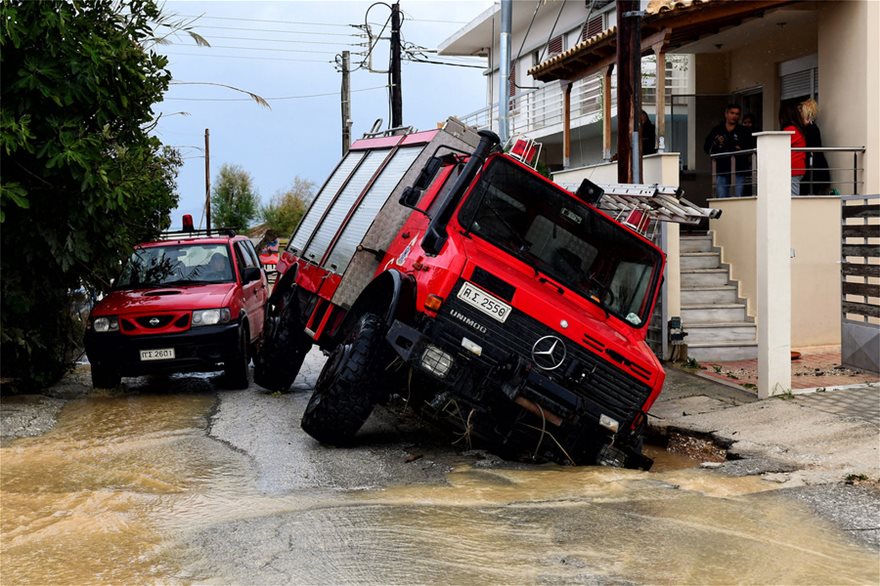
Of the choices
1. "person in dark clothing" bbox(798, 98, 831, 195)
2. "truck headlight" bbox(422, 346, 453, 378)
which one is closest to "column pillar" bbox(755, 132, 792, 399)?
"person in dark clothing" bbox(798, 98, 831, 195)

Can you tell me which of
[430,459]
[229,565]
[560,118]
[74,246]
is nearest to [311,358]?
[74,246]

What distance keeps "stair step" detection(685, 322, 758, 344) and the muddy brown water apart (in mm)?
5927

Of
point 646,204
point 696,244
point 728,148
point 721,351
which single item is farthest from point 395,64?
point 646,204

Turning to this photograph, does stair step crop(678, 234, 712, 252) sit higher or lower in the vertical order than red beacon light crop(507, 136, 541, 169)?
lower

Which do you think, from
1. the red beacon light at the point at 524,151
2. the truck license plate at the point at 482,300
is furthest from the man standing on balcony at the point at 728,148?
the truck license plate at the point at 482,300

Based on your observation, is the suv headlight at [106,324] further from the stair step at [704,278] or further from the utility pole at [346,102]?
the utility pole at [346,102]

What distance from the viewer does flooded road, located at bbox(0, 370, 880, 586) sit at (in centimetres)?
525

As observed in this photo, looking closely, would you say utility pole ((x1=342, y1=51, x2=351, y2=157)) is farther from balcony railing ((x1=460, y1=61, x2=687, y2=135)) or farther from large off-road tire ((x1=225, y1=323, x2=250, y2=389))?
large off-road tire ((x1=225, y1=323, x2=250, y2=389))

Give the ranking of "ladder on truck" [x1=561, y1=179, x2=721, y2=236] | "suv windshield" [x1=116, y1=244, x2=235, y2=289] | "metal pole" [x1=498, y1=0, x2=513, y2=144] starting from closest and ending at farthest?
"ladder on truck" [x1=561, y1=179, x2=721, y2=236]
"suv windshield" [x1=116, y1=244, x2=235, y2=289]
"metal pole" [x1=498, y1=0, x2=513, y2=144]

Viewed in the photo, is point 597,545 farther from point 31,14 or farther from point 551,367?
point 31,14

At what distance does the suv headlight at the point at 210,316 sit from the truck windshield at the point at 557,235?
4.54m

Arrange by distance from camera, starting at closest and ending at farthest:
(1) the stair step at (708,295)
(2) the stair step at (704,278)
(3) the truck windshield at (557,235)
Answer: (3) the truck windshield at (557,235) → (1) the stair step at (708,295) → (2) the stair step at (704,278)

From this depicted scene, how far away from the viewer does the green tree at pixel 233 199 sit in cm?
5388

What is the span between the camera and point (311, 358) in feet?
50.8
